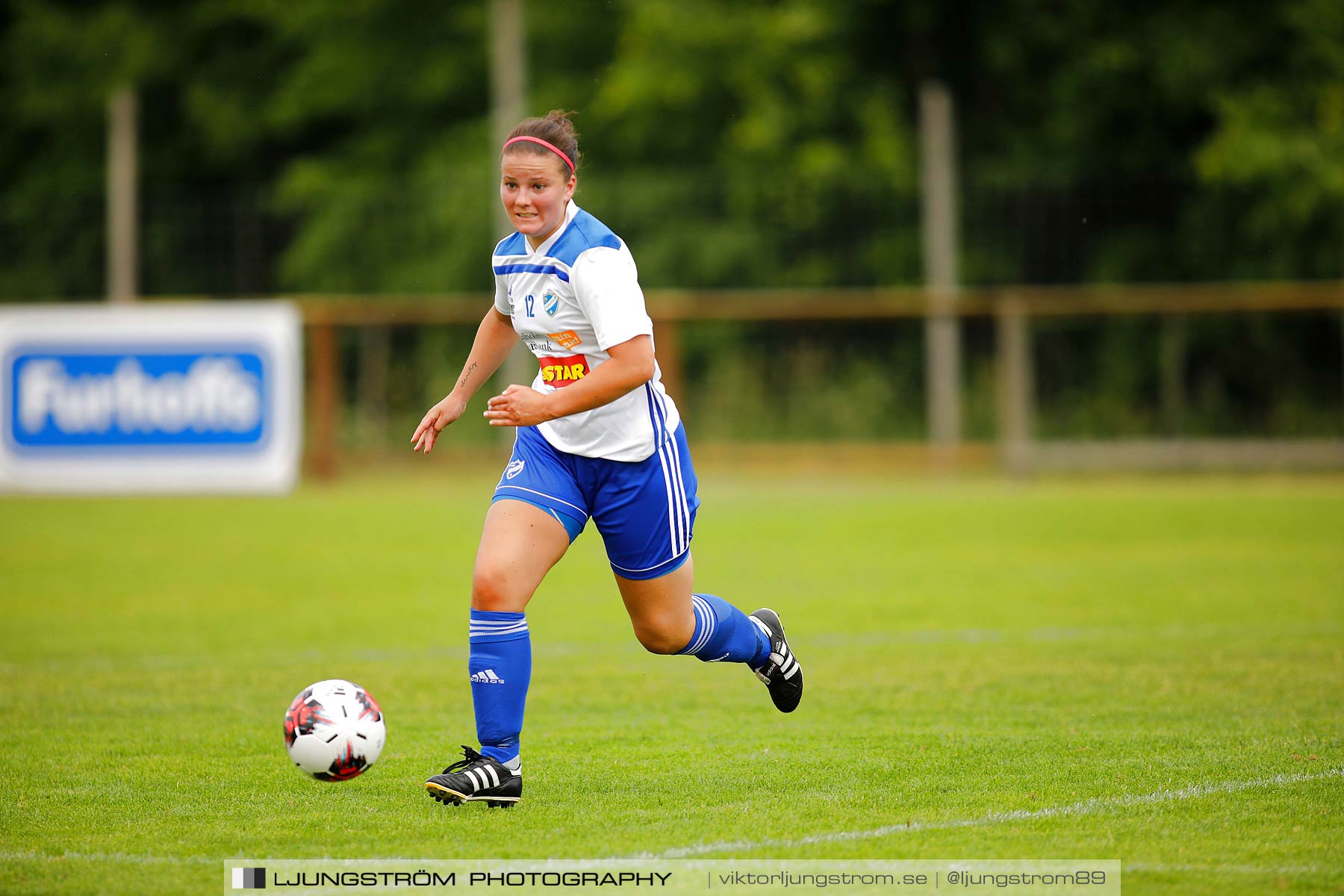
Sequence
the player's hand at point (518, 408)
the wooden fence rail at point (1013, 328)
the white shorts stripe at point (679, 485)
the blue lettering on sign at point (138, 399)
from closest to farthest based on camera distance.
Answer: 1. the player's hand at point (518, 408)
2. the white shorts stripe at point (679, 485)
3. the blue lettering on sign at point (138, 399)
4. the wooden fence rail at point (1013, 328)

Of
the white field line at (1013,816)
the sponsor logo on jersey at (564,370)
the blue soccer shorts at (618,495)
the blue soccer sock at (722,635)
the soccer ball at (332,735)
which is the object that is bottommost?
the white field line at (1013,816)

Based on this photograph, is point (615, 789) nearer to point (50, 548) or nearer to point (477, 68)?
point (50, 548)

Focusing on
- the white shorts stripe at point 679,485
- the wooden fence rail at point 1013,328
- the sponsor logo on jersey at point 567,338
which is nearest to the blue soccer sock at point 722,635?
the white shorts stripe at point 679,485

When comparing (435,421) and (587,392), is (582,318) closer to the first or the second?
(587,392)

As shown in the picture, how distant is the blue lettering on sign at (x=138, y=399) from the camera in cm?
1689

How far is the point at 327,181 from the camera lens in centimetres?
2800

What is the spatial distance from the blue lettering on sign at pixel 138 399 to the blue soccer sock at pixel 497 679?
42.6ft

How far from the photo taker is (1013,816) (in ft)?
14.8

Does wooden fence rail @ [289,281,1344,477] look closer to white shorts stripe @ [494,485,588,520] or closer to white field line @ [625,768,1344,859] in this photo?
white field line @ [625,768,1344,859]

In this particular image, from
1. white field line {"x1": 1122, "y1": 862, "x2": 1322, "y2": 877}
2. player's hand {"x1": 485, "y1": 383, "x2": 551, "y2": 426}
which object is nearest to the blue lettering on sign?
player's hand {"x1": 485, "y1": 383, "x2": 551, "y2": 426}

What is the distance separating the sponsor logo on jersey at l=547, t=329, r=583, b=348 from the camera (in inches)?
193

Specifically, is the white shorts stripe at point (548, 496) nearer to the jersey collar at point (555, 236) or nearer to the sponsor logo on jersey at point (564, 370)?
the sponsor logo on jersey at point (564, 370)

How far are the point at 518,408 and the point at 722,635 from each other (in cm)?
141

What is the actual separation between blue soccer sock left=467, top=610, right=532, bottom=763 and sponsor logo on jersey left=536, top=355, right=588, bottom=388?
2.58 feet
